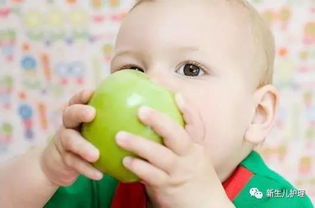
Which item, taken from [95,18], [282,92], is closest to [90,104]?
[95,18]

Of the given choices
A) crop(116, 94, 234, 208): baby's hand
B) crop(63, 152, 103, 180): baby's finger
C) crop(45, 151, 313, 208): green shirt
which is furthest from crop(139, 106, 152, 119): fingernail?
crop(45, 151, 313, 208): green shirt

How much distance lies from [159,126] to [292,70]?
85cm

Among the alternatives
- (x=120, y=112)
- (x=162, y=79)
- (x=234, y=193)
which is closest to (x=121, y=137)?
(x=120, y=112)

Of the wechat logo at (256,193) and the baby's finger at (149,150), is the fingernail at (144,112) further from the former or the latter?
the wechat logo at (256,193)

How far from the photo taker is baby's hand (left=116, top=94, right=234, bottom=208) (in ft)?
2.00

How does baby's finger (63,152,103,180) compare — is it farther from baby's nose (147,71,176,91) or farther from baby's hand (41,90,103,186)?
baby's nose (147,71,176,91)

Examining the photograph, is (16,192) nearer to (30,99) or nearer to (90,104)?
(90,104)

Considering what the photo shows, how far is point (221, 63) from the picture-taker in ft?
2.71

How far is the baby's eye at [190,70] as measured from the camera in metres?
0.78

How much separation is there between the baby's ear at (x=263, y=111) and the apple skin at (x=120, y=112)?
273 millimetres

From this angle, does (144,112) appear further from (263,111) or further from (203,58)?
(263,111)

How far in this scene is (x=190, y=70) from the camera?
0.79 m

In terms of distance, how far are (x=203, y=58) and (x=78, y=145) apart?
9.7 inches

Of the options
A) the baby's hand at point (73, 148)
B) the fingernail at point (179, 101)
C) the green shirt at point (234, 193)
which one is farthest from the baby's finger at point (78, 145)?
the green shirt at point (234, 193)
